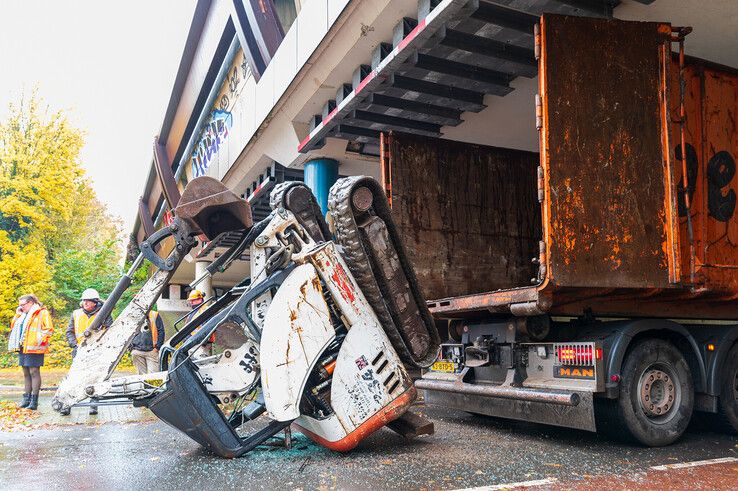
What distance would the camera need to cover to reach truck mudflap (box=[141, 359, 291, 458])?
4.48 metres

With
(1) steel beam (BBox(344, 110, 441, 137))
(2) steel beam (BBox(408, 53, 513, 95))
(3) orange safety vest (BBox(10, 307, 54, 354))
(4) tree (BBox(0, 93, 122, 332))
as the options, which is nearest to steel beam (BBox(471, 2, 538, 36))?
(2) steel beam (BBox(408, 53, 513, 95))

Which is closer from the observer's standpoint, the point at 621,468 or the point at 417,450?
the point at 621,468

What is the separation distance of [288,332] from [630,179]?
285 centimetres

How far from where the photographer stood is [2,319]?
20688 mm

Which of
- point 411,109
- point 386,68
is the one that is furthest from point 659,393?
point 411,109

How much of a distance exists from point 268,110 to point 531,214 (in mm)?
4942

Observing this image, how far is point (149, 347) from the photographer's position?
30.5ft

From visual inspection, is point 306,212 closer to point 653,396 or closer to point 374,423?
point 374,423

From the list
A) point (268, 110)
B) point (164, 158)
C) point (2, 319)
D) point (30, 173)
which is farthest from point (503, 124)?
point (30, 173)

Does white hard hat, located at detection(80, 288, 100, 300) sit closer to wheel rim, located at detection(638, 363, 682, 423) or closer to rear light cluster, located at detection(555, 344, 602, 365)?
rear light cluster, located at detection(555, 344, 602, 365)

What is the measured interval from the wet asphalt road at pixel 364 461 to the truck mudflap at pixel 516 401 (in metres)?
0.22

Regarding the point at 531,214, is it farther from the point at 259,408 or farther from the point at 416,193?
the point at 259,408

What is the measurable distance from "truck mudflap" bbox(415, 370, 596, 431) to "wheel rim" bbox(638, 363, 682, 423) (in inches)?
22.4

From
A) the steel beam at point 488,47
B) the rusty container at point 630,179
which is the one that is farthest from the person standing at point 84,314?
the steel beam at point 488,47
